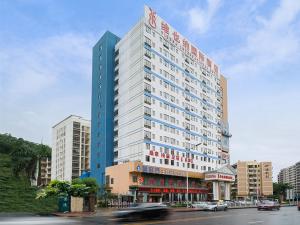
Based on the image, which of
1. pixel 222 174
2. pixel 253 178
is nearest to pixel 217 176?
pixel 222 174

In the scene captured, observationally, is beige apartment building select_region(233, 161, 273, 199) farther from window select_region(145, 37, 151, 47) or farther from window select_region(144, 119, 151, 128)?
window select_region(145, 37, 151, 47)

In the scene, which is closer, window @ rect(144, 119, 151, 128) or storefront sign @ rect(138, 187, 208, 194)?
storefront sign @ rect(138, 187, 208, 194)

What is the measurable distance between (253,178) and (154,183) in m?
115

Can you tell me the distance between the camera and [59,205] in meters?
41.9

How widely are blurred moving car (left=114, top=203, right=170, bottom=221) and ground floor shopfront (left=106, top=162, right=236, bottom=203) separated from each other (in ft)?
137

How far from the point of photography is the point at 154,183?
75.7 meters

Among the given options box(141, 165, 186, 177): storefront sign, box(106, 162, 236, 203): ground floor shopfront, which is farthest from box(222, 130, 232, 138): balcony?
box(141, 165, 186, 177): storefront sign

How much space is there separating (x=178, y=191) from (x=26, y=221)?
72876mm

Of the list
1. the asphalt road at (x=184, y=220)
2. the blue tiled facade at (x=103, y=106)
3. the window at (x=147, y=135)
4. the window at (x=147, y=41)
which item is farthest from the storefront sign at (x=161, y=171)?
the asphalt road at (x=184, y=220)

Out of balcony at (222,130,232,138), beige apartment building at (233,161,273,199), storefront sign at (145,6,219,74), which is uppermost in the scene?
storefront sign at (145,6,219,74)

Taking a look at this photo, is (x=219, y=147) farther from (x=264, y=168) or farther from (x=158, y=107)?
(x=264, y=168)

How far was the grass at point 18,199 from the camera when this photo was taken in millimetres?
43188

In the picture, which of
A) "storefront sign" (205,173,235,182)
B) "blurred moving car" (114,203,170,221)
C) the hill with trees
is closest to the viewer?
"blurred moving car" (114,203,170,221)

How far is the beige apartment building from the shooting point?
577 ft
